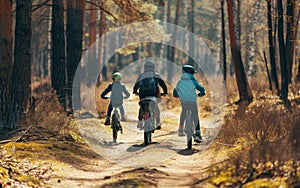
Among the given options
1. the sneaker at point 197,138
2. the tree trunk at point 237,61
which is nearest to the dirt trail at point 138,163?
the sneaker at point 197,138

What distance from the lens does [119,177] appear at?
8172mm

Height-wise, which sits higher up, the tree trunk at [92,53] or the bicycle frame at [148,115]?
the tree trunk at [92,53]

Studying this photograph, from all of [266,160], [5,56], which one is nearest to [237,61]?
[5,56]

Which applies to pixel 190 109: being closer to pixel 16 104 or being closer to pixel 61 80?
pixel 16 104

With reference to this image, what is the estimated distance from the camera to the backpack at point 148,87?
1189 centimetres

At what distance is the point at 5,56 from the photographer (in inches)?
477

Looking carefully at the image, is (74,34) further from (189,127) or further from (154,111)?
(189,127)

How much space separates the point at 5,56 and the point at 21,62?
44cm

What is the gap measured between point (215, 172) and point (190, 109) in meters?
3.46

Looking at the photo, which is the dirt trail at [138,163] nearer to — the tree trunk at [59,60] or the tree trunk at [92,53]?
the tree trunk at [59,60]

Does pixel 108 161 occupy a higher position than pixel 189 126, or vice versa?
pixel 189 126

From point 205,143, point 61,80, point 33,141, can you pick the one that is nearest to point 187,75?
point 205,143

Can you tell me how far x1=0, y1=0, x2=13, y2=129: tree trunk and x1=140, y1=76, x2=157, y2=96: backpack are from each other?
10.6 ft

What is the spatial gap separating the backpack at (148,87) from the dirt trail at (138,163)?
1.21 m
